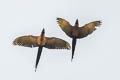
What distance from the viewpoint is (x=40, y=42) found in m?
26.3

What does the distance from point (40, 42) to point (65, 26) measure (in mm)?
1985

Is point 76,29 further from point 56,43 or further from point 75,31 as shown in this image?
point 56,43

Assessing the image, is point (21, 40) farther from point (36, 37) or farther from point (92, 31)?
point (92, 31)

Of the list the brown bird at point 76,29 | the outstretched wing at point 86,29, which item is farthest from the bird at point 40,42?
the outstretched wing at point 86,29

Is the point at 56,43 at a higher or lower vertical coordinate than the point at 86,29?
lower

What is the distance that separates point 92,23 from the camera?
89.0 feet

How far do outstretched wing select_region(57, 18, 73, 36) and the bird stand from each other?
0.79 meters

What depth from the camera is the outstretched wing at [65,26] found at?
88.0 ft

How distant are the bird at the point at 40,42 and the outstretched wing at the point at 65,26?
31.2 inches

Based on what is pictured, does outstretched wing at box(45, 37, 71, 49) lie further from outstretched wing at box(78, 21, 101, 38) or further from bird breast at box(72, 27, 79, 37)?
outstretched wing at box(78, 21, 101, 38)

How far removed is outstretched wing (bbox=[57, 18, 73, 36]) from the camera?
26.8 m

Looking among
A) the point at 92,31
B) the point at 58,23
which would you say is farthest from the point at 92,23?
the point at 58,23

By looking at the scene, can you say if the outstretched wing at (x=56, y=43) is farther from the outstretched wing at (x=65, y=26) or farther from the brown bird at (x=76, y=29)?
the outstretched wing at (x=65, y=26)

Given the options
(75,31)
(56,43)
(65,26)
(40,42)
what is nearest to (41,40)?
(40,42)
